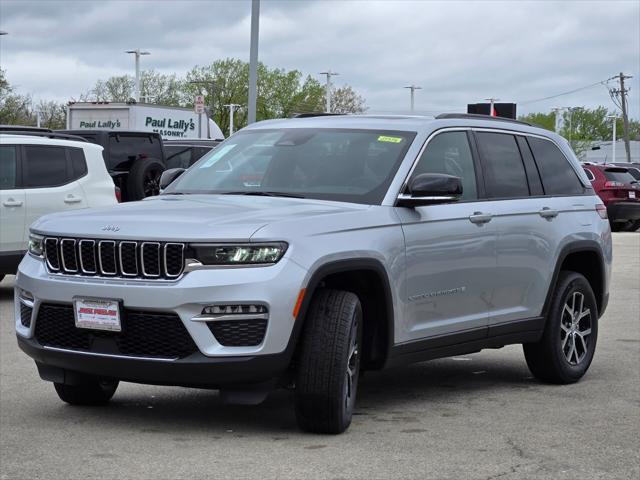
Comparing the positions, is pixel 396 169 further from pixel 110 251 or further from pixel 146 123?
pixel 146 123

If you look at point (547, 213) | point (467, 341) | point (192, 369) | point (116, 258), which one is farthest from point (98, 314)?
point (547, 213)

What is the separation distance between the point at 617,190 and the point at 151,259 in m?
Result: 26.5

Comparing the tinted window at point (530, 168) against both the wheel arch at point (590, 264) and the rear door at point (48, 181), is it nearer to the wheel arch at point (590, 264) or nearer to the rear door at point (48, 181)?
the wheel arch at point (590, 264)

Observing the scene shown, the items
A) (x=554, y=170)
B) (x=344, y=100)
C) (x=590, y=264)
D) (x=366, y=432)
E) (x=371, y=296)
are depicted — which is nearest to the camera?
(x=366, y=432)

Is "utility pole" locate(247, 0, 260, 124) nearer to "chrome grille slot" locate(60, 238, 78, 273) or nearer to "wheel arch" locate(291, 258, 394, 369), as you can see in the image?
"wheel arch" locate(291, 258, 394, 369)

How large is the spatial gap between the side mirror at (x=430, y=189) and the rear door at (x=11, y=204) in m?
7.43

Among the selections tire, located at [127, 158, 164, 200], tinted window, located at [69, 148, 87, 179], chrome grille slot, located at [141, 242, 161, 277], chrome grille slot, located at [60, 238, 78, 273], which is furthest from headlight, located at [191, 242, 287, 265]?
tire, located at [127, 158, 164, 200]

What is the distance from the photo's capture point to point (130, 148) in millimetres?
21906

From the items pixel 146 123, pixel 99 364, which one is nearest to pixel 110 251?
pixel 99 364

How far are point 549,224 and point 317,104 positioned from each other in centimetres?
10362

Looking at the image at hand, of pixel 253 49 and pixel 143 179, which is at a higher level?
pixel 253 49

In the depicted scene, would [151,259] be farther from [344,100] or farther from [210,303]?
[344,100]

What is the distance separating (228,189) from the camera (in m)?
7.82

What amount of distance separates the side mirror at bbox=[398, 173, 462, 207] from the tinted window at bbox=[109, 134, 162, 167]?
14.7 m
